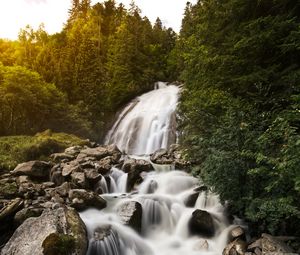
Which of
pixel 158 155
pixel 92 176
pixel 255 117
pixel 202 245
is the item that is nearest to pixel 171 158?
pixel 158 155

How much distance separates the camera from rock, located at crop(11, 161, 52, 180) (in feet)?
45.7

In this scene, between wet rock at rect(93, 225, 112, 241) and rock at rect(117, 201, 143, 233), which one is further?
rock at rect(117, 201, 143, 233)

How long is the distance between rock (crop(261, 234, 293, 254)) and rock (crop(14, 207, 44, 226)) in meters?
6.84

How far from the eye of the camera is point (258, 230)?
28.3 ft

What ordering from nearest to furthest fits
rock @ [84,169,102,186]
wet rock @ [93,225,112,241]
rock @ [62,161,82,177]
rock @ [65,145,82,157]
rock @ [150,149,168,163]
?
wet rock @ [93,225,112,241] < rock @ [84,169,102,186] < rock @ [62,161,82,177] < rock @ [150,149,168,163] < rock @ [65,145,82,157]

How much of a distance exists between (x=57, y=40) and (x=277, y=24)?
42095mm

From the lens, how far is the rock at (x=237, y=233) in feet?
28.0

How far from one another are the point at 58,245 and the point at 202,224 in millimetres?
4927

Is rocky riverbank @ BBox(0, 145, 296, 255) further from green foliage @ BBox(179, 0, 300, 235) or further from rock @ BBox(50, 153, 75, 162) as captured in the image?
green foliage @ BBox(179, 0, 300, 235)

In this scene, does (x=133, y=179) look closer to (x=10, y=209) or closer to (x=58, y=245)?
(x=10, y=209)

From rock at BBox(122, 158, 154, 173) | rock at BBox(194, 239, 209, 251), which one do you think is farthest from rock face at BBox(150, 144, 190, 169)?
rock at BBox(194, 239, 209, 251)

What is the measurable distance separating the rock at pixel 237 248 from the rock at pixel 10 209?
6.76m

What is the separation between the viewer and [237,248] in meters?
7.76

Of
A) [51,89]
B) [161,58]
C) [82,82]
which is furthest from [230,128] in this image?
[161,58]
